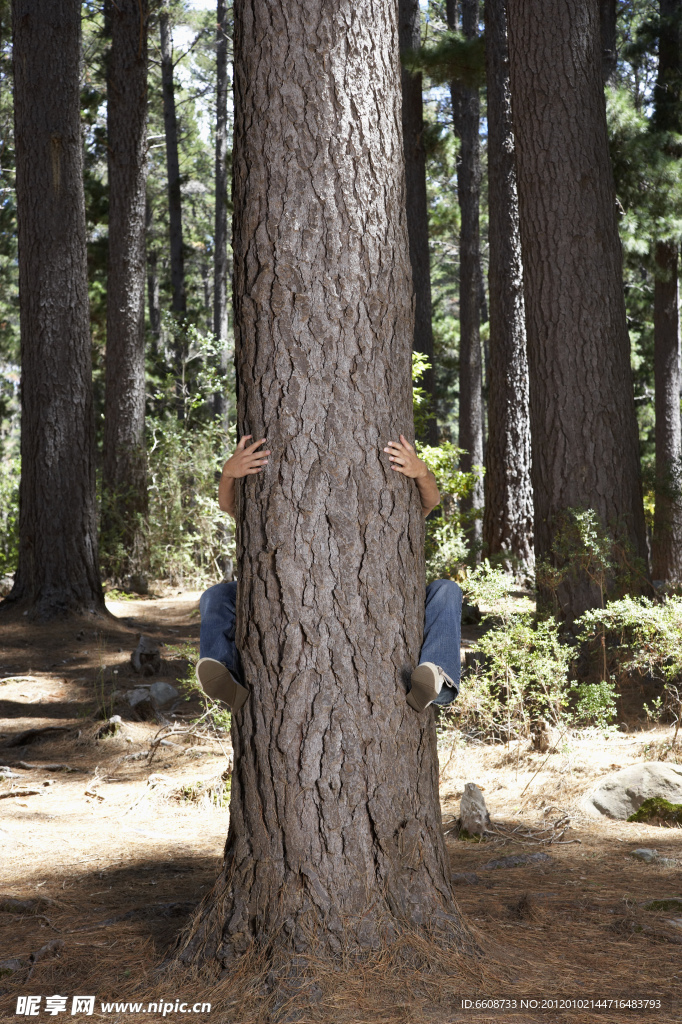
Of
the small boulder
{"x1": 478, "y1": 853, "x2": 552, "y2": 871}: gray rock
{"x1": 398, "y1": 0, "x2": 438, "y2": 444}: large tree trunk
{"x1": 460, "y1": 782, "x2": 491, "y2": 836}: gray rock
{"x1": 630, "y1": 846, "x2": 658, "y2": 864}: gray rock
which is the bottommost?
{"x1": 478, "y1": 853, "x2": 552, "y2": 871}: gray rock

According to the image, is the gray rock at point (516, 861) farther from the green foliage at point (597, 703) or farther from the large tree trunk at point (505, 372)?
the large tree trunk at point (505, 372)

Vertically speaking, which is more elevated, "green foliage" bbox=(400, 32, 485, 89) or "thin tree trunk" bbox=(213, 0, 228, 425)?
"thin tree trunk" bbox=(213, 0, 228, 425)

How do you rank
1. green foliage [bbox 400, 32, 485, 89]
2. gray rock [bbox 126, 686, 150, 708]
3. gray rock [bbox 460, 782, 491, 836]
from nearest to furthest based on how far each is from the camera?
gray rock [bbox 460, 782, 491, 836] < gray rock [bbox 126, 686, 150, 708] < green foliage [bbox 400, 32, 485, 89]

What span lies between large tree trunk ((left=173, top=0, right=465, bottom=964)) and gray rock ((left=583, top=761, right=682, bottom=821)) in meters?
1.92

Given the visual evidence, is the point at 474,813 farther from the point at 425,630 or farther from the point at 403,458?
the point at 403,458

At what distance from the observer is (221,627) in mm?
2834

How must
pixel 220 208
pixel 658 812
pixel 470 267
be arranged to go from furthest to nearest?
1. pixel 220 208
2. pixel 470 267
3. pixel 658 812

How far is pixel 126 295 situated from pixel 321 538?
10.6 metres

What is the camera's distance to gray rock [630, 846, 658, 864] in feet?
12.1

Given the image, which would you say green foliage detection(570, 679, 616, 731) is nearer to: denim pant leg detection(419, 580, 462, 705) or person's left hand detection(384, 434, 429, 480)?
denim pant leg detection(419, 580, 462, 705)

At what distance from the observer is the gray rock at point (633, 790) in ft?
13.9

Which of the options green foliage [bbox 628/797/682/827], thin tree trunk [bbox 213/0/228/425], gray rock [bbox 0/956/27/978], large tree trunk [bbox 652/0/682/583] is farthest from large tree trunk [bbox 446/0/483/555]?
gray rock [bbox 0/956/27/978]

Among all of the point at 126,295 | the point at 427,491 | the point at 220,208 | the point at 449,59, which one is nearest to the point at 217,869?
the point at 427,491

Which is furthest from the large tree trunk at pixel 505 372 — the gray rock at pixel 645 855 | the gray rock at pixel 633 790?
the gray rock at pixel 645 855
